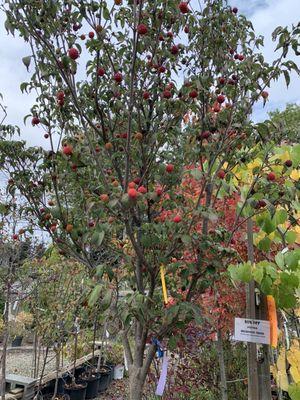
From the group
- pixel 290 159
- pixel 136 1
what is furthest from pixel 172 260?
pixel 136 1

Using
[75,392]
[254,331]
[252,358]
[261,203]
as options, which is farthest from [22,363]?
[261,203]

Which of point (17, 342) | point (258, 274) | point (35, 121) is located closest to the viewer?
point (258, 274)

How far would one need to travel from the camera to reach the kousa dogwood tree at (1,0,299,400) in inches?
57.7

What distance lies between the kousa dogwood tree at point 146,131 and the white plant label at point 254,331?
0.78ft

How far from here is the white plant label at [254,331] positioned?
1.59m

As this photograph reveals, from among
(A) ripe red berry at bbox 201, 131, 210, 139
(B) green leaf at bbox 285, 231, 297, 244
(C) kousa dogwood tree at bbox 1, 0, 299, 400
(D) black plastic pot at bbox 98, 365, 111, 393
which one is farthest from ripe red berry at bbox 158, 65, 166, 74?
(D) black plastic pot at bbox 98, 365, 111, 393

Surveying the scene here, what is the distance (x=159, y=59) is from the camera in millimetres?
1695

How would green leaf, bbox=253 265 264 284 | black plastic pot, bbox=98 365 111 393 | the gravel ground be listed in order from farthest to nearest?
1. the gravel ground
2. black plastic pot, bbox=98 365 111 393
3. green leaf, bbox=253 265 264 284

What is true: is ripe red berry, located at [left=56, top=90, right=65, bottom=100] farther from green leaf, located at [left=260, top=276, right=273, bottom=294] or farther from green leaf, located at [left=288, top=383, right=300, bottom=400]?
green leaf, located at [left=288, top=383, right=300, bottom=400]

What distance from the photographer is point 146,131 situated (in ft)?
5.62

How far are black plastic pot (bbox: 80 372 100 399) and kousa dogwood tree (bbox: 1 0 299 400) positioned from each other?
12.2ft

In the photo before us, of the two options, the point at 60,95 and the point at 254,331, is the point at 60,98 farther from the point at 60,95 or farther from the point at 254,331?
the point at 254,331

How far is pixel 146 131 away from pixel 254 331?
0.97 meters

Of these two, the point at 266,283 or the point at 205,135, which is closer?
the point at 266,283
